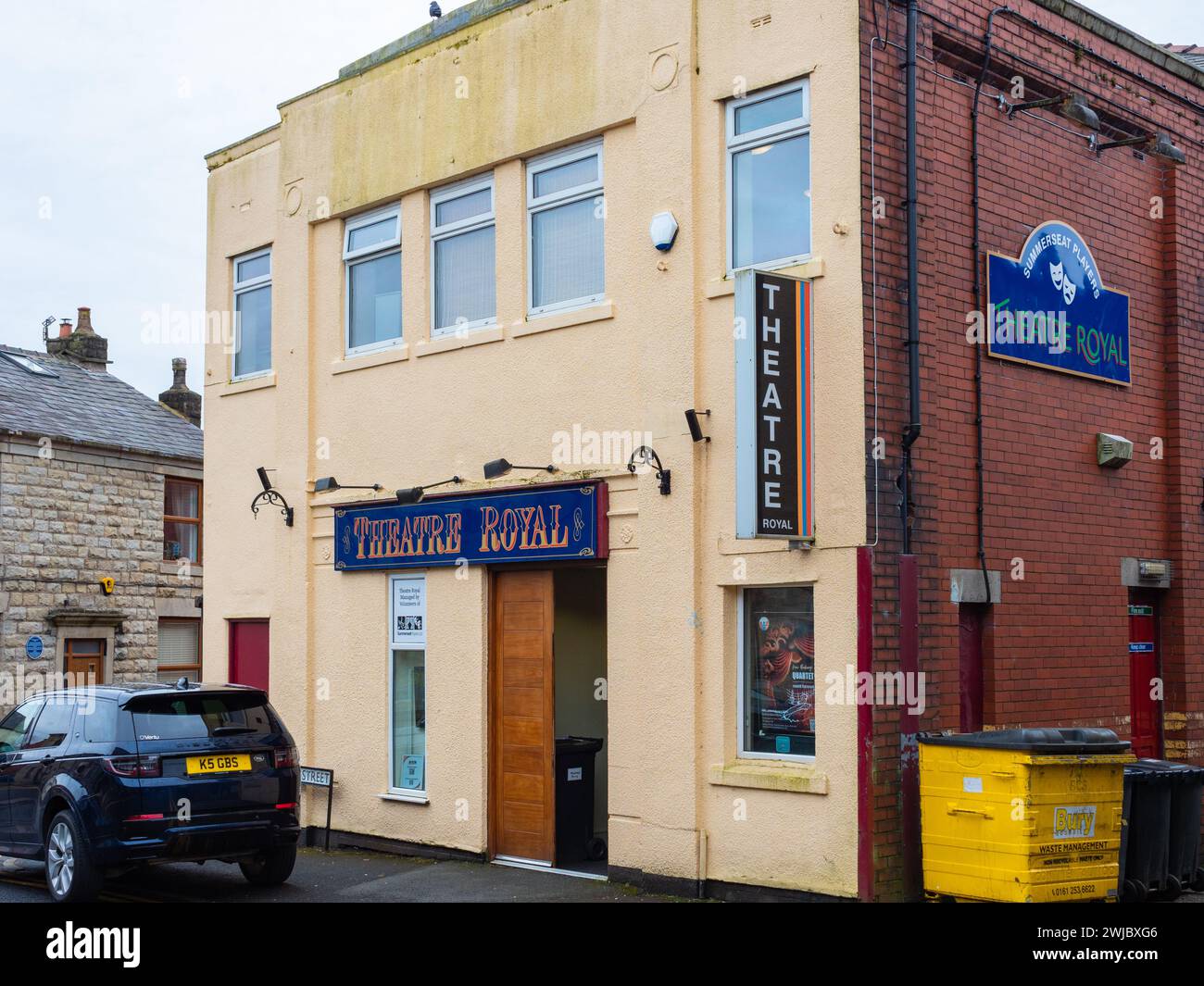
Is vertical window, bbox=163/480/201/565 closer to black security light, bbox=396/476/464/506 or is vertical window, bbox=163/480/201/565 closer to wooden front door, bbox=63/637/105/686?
wooden front door, bbox=63/637/105/686

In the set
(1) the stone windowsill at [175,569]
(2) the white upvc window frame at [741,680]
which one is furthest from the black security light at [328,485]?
(1) the stone windowsill at [175,569]

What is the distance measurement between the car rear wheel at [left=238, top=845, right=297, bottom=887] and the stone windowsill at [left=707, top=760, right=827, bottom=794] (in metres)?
3.70

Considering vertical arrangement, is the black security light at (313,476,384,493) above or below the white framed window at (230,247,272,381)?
below

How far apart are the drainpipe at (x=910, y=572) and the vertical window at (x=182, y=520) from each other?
67.4 feet

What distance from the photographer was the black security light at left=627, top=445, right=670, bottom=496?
37.2 feet

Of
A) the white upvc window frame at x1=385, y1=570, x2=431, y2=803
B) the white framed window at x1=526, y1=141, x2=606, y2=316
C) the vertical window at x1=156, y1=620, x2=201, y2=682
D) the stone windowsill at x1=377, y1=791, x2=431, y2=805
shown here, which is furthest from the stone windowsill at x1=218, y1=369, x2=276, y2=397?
the vertical window at x1=156, y1=620, x2=201, y2=682

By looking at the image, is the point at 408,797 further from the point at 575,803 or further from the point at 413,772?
the point at 575,803

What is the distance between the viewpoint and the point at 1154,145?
1255 centimetres

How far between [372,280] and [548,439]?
3.40m

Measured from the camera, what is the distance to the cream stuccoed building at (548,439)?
34.7ft

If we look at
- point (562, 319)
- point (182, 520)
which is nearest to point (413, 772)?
point (562, 319)
